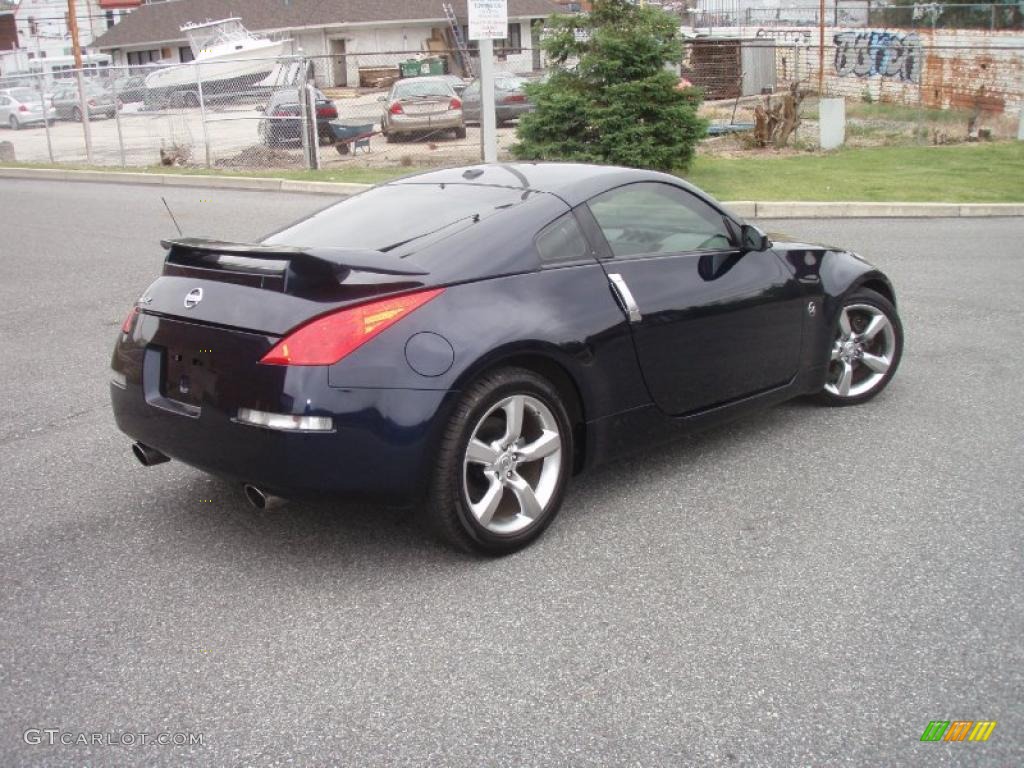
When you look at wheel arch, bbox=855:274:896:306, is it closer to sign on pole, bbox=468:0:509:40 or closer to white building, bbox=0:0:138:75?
sign on pole, bbox=468:0:509:40

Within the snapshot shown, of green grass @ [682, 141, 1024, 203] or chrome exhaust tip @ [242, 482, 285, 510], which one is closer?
chrome exhaust tip @ [242, 482, 285, 510]

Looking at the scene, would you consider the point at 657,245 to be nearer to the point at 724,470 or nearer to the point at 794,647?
the point at 724,470

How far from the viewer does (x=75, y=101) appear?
38.6 metres

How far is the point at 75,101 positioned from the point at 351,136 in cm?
2088

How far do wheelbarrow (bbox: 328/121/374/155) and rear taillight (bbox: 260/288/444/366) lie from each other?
18.7 m

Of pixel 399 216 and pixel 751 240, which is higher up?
pixel 399 216

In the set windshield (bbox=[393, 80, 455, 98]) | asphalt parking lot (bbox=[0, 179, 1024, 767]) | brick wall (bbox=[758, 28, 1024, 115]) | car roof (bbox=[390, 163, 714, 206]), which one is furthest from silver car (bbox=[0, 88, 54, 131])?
car roof (bbox=[390, 163, 714, 206])

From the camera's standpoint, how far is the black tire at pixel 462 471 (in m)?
3.91

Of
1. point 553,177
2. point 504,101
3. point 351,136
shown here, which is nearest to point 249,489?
point 553,177

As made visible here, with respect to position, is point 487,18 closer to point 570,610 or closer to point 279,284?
point 279,284

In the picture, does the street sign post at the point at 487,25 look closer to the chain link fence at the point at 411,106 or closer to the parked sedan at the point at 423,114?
the chain link fence at the point at 411,106

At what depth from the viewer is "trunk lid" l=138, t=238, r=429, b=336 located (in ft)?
12.7

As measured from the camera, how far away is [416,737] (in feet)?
9.98

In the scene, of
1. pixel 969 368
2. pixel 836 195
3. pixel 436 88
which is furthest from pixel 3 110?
pixel 969 368
